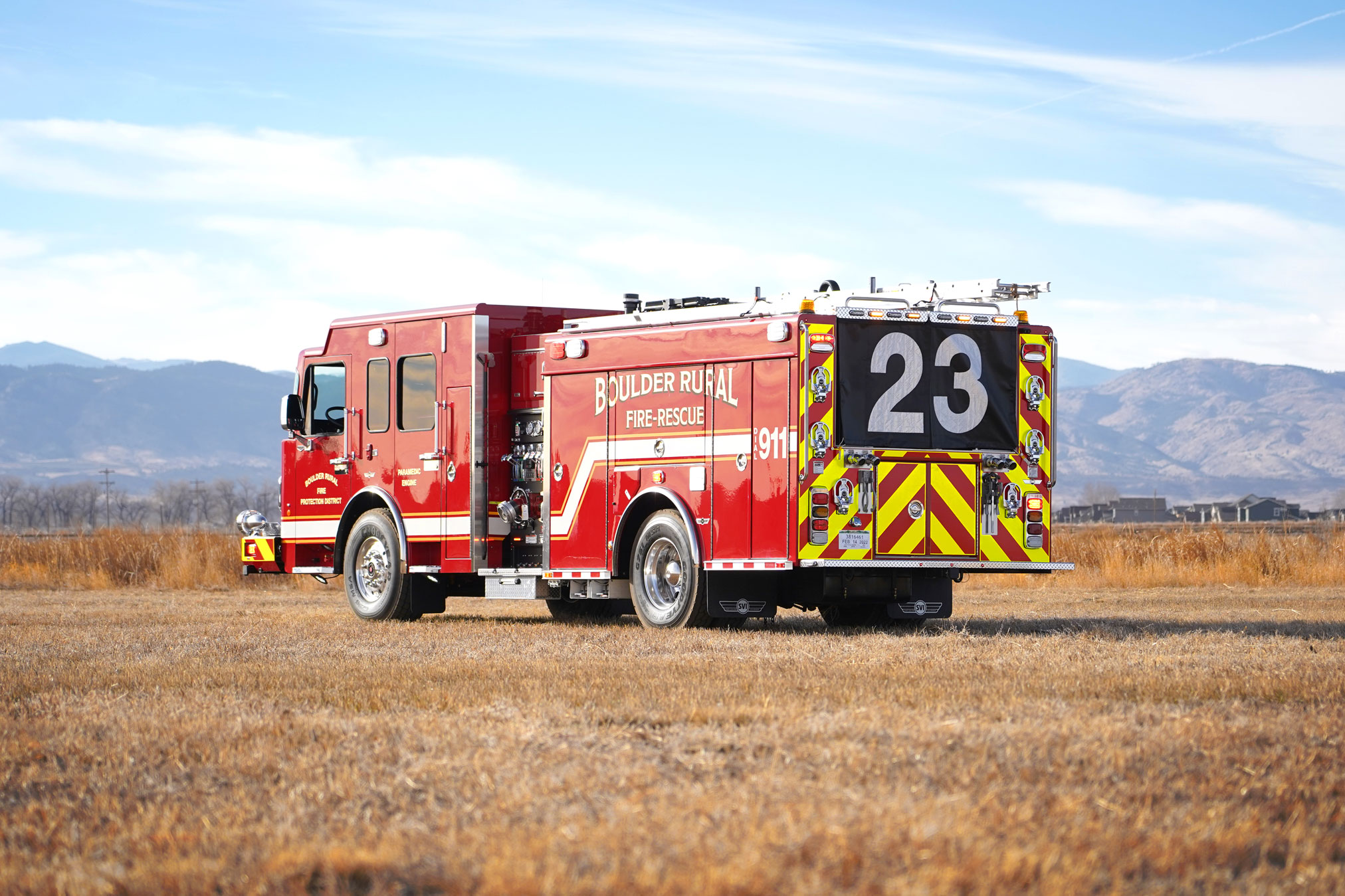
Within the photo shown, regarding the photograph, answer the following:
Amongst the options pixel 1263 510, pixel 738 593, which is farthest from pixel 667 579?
pixel 1263 510

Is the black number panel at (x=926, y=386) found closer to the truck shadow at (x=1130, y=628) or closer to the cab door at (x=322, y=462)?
the truck shadow at (x=1130, y=628)

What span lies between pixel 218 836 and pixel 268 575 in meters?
24.6

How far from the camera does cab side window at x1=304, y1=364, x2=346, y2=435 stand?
1897 cm

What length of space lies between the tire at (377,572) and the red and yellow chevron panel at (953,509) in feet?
19.7

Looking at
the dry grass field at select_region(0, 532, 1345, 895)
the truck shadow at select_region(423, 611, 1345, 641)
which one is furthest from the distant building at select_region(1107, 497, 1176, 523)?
the dry grass field at select_region(0, 532, 1345, 895)

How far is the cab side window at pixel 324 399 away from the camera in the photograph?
747 inches

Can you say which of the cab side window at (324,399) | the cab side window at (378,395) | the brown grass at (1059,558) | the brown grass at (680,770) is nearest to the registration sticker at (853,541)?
the brown grass at (680,770)

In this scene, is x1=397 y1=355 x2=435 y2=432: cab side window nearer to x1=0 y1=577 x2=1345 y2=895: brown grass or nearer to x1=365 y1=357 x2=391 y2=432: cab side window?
x1=365 y1=357 x2=391 y2=432: cab side window

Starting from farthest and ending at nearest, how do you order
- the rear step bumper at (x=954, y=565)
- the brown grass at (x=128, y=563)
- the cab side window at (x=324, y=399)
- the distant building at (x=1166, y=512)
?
the distant building at (x=1166, y=512)
the brown grass at (x=128, y=563)
the cab side window at (x=324, y=399)
the rear step bumper at (x=954, y=565)

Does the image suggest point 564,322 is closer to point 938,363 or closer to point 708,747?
point 938,363

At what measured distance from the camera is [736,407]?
14.8 meters

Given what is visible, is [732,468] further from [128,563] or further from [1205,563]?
[128,563]

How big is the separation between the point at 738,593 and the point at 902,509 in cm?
161

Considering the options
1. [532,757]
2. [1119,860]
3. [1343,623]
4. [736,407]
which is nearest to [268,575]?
[736,407]
